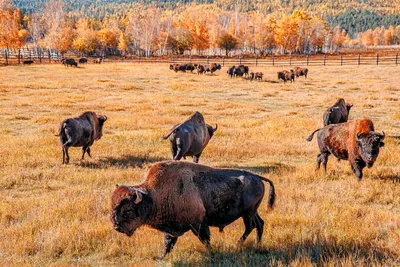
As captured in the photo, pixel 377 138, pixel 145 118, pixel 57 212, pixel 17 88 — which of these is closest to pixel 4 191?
pixel 57 212

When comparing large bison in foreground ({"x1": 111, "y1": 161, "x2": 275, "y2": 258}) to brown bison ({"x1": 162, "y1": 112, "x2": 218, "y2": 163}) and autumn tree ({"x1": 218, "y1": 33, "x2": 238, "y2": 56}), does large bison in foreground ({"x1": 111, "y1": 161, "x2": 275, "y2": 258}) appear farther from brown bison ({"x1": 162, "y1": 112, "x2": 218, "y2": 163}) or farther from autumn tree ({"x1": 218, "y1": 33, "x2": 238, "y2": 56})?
autumn tree ({"x1": 218, "y1": 33, "x2": 238, "y2": 56})

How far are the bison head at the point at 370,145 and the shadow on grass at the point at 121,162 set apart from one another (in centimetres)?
512

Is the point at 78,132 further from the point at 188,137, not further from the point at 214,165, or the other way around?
the point at 214,165

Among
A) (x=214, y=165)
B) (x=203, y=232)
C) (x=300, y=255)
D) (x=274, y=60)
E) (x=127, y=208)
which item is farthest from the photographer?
(x=274, y=60)

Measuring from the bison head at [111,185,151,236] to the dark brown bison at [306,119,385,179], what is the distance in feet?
17.0

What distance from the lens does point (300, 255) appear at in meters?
4.63

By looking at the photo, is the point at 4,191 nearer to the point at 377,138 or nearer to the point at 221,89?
the point at 377,138

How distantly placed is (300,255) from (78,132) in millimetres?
7217

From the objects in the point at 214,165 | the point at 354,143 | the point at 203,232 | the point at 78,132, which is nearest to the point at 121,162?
the point at 78,132

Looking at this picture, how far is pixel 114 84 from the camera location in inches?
1233

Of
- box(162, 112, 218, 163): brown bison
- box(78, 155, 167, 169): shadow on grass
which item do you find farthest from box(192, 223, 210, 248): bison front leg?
box(78, 155, 167, 169): shadow on grass

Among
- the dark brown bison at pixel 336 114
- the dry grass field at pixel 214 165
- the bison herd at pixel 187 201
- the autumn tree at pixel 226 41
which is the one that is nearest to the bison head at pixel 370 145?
the dry grass field at pixel 214 165

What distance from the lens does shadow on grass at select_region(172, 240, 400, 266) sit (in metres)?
4.62

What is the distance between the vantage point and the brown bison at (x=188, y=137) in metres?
8.87
